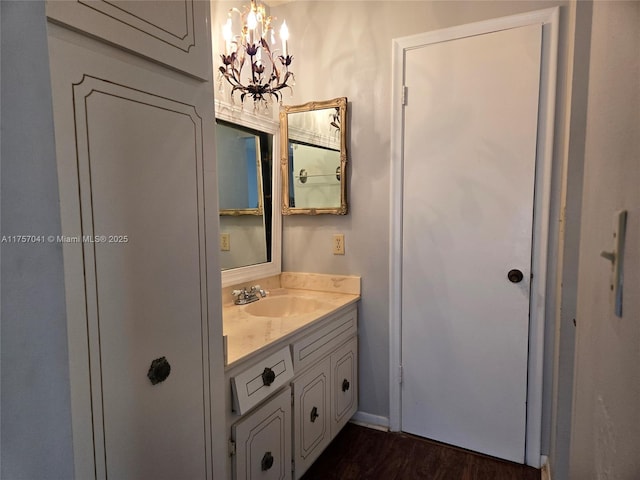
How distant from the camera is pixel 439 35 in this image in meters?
2.01

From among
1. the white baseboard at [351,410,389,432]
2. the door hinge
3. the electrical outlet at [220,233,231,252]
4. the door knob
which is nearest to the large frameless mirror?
the electrical outlet at [220,233,231,252]

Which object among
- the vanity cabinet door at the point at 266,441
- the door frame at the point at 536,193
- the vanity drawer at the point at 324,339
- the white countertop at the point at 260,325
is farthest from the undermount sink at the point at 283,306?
the vanity cabinet door at the point at 266,441

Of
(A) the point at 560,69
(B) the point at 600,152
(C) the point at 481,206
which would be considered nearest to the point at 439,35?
(A) the point at 560,69

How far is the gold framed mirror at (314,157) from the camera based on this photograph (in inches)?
89.4

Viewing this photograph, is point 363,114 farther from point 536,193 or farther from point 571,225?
point 571,225

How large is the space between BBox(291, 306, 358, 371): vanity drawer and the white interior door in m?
0.31

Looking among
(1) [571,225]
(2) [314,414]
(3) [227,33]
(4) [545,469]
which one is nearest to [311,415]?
(2) [314,414]

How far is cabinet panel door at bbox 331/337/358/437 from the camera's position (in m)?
2.03

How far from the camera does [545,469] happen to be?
6.22ft

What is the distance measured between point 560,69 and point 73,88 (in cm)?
197

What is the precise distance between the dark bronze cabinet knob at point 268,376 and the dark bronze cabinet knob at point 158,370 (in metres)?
0.51

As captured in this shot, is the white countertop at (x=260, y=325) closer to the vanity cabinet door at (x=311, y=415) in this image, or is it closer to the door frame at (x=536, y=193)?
the vanity cabinet door at (x=311, y=415)

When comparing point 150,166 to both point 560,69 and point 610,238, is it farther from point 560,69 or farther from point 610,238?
point 560,69

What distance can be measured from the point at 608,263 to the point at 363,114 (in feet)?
5.79
